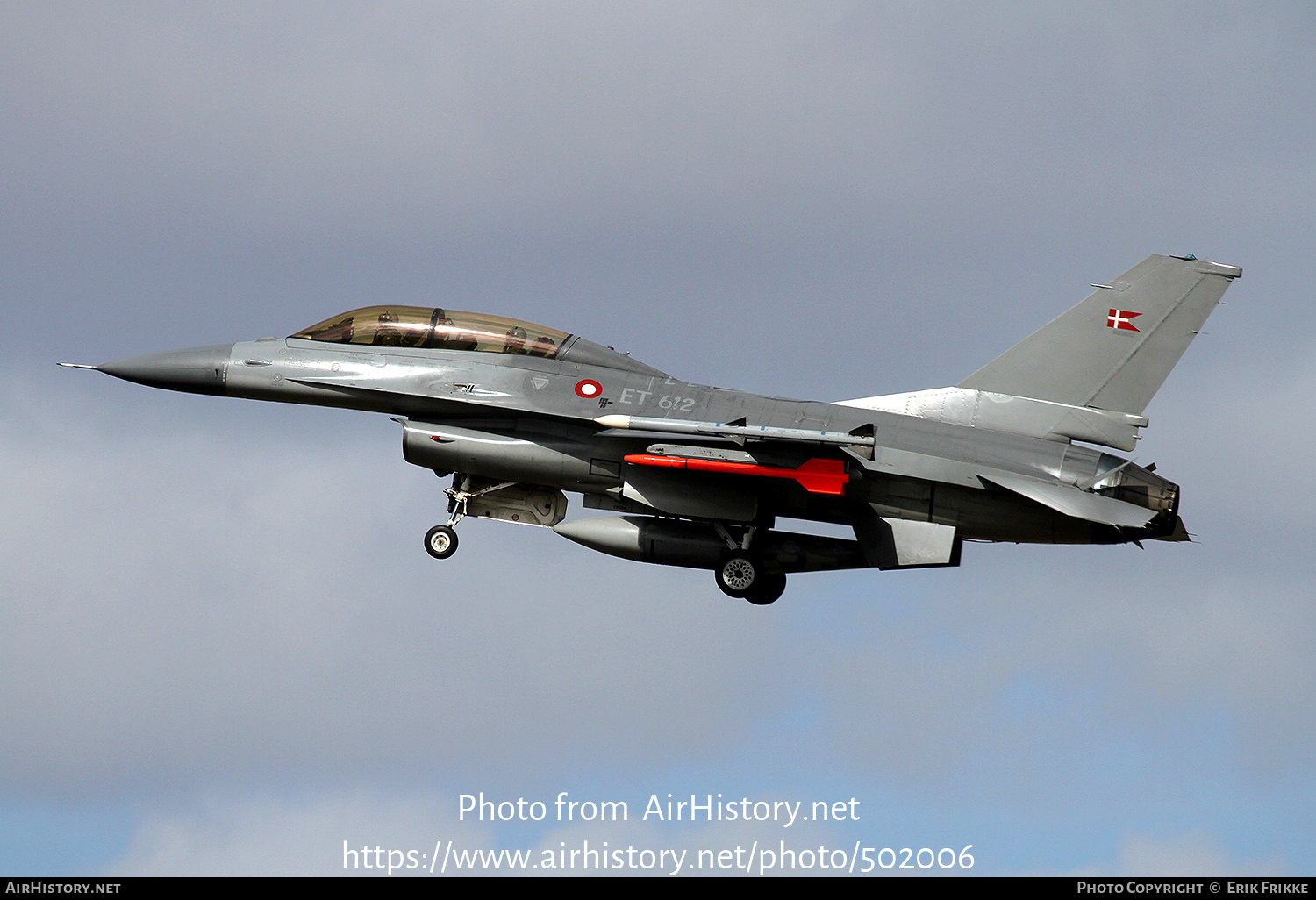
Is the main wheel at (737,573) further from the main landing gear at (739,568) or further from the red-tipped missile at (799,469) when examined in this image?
the red-tipped missile at (799,469)

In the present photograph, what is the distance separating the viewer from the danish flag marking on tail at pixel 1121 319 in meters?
25.1

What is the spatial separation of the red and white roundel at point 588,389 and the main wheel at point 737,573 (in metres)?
3.13

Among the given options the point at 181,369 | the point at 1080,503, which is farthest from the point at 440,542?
the point at 1080,503

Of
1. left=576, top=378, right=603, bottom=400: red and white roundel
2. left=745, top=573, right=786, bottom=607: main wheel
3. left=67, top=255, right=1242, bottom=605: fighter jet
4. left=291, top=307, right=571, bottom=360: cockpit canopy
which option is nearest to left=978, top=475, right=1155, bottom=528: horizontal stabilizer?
left=67, top=255, right=1242, bottom=605: fighter jet

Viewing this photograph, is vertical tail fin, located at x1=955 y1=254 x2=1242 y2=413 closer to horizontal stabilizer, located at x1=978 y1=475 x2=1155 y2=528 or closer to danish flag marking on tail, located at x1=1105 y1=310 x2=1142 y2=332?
danish flag marking on tail, located at x1=1105 y1=310 x2=1142 y2=332

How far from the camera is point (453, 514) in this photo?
24.9 m

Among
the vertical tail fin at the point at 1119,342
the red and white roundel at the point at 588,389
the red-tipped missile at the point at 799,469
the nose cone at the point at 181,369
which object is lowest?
the red-tipped missile at the point at 799,469

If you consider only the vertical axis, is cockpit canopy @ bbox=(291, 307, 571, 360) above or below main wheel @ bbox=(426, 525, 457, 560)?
above

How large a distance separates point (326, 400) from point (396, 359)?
1.27 metres

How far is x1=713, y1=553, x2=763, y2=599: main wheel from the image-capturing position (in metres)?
24.4

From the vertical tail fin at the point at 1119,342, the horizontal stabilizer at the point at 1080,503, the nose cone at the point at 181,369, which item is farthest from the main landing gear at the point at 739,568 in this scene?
the nose cone at the point at 181,369

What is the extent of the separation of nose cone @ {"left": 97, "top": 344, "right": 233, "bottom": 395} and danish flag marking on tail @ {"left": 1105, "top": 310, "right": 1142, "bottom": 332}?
13.6 m
